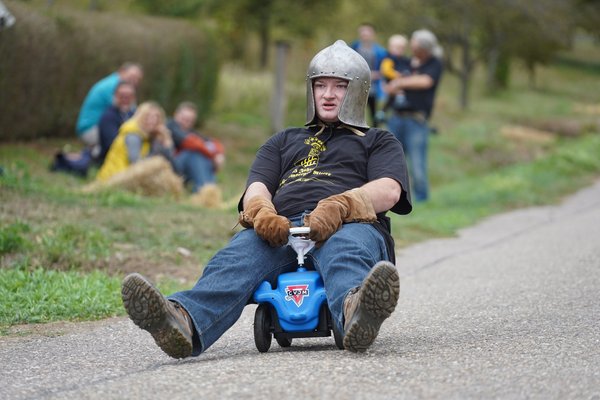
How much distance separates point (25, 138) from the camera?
15.8 metres

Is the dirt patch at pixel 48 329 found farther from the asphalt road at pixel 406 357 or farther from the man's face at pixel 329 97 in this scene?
the man's face at pixel 329 97

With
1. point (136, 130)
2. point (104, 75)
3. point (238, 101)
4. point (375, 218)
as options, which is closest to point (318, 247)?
point (375, 218)

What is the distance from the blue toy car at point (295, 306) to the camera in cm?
557

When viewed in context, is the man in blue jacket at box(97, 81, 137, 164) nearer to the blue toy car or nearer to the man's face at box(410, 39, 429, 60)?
the man's face at box(410, 39, 429, 60)

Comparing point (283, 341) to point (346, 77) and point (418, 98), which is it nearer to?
point (346, 77)

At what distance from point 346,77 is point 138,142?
7.44 meters

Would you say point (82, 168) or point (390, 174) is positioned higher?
point (390, 174)

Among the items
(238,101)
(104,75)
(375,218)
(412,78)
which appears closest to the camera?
(375,218)

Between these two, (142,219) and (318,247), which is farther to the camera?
(142,219)

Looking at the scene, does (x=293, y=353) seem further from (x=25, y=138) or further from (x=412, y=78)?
(x=25, y=138)

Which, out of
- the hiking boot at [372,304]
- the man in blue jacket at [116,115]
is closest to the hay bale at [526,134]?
the man in blue jacket at [116,115]

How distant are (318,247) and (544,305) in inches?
80.8

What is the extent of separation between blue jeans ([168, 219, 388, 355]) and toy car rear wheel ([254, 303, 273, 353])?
106 mm

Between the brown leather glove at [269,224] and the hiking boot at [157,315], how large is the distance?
2.10 ft
